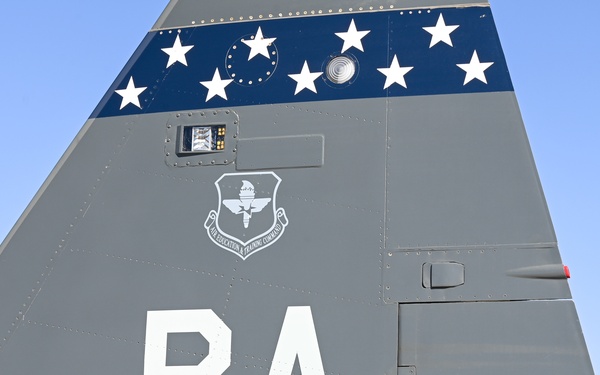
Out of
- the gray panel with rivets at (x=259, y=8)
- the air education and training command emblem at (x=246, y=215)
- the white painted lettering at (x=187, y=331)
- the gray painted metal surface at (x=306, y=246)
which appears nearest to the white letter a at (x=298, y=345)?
the gray painted metal surface at (x=306, y=246)

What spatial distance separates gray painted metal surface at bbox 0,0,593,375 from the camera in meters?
5.02

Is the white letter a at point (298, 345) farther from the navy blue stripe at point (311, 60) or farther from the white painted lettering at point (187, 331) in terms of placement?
the navy blue stripe at point (311, 60)

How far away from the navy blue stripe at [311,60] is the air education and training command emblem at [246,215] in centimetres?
54

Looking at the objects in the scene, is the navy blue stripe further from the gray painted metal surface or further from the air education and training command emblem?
the air education and training command emblem

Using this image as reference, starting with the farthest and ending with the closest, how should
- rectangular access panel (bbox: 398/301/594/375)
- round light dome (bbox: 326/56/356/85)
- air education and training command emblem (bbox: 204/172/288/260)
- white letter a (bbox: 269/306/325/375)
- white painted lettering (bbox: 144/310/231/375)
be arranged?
1. round light dome (bbox: 326/56/356/85)
2. air education and training command emblem (bbox: 204/172/288/260)
3. white painted lettering (bbox: 144/310/231/375)
4. white letter a (bbox: 269/306/325/375)
5. rectangular access panel (bbox: 398/301/594/375)

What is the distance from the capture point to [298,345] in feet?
17.2

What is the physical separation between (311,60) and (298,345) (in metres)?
1.84

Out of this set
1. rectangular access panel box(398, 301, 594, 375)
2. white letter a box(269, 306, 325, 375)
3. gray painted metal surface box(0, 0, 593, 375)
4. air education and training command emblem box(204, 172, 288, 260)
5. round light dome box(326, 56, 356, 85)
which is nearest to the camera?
rectangular access panel box(398, 301, 594, 375)

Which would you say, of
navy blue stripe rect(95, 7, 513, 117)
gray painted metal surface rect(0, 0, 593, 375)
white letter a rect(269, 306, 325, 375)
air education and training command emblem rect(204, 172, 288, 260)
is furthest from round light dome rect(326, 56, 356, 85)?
white letter a rect(269, 306, 325, 375)

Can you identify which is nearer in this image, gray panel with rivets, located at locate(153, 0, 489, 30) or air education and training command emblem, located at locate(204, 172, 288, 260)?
air education and training command emblem, located at locate(204, 172, 288, 260)

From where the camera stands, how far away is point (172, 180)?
581 centimetres

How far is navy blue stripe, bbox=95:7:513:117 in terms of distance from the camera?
5551mm

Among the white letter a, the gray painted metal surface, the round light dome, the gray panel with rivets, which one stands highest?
the gray panel with rivets

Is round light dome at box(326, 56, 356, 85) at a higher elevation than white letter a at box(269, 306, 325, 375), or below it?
higher
